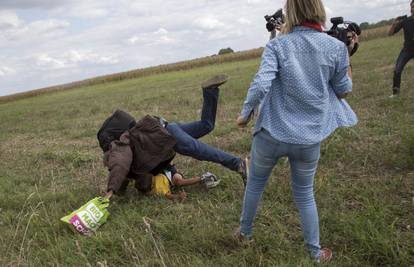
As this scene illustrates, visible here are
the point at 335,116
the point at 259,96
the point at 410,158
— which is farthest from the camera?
the point at 410,158

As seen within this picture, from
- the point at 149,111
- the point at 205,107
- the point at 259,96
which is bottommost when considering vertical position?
the point at 149,111

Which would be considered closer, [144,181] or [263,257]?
[263,257]

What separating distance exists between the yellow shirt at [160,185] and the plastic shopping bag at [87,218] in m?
0.72

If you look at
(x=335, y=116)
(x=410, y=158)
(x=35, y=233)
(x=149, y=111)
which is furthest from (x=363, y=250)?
(x=149, y=111)

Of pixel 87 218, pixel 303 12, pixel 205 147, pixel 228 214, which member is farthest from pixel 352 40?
pixel 87 218

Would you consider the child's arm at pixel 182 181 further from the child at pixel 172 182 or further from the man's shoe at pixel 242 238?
the man's shoe at pixel 242 238

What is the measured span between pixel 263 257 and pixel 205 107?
1.96m

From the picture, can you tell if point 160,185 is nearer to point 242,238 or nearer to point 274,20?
point 242,238

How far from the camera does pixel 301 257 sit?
279cm

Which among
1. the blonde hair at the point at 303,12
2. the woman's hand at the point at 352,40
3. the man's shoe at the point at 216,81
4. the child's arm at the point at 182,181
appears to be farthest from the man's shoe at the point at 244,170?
the blonde hair at the point at 303,12

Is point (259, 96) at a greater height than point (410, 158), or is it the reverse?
point (259, 96)

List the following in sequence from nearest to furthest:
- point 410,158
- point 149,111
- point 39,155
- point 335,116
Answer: point 335,116
point 410,158
point 39,155
point 149,111

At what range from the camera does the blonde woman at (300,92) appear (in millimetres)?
2443

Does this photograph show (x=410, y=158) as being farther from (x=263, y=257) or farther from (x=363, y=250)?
(x=263, y=257)
